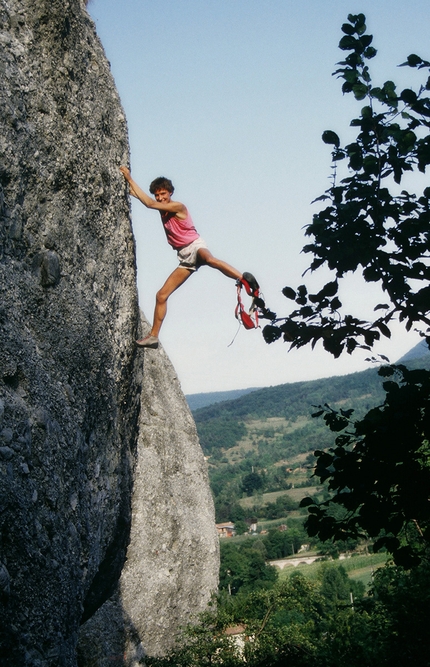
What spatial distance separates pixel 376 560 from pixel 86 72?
242 feet

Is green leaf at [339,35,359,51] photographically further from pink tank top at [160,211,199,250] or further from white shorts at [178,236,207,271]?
white shorts at [178,236,207,271]

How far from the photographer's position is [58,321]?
586cm

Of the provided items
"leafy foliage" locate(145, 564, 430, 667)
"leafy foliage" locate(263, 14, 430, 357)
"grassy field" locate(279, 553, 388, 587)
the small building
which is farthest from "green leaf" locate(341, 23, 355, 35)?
the small building

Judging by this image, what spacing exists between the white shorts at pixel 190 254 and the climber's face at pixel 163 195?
0.55m

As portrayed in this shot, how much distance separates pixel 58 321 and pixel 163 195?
8.04 feet

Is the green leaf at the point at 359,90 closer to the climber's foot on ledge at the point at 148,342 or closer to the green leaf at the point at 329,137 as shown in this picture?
the green leaf at the point at 329,137

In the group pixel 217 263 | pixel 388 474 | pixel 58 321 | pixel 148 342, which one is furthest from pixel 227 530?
pixel 58 321

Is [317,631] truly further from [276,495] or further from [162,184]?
[276,495]

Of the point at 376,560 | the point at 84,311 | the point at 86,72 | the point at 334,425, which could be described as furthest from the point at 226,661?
the point at 376,560

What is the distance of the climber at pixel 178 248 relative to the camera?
772 centimetres

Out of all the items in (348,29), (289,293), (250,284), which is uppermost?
(348,29)

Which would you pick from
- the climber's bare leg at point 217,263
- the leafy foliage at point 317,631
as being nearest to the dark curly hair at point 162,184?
the climber's bare leg at point 217,263

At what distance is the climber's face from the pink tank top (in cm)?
14

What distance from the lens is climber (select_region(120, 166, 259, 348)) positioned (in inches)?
304
